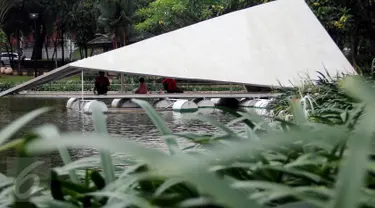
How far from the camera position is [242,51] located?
46.4ft

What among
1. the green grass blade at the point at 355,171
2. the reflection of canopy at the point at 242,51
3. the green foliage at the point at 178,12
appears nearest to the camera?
the green grass blade at the point at 355,171

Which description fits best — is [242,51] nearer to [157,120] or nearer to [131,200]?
[157,120]

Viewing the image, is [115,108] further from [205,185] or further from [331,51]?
[205,185]

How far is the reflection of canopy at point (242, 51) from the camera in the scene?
13734 mm

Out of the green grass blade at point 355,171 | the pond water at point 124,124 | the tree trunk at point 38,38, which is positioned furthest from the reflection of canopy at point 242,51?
the tree trunk at point 38,38

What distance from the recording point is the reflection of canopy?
1373 cm

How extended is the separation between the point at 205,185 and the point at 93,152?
687 centimetres

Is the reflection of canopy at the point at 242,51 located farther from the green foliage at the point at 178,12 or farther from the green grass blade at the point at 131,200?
the green foliage at the point at 178,12

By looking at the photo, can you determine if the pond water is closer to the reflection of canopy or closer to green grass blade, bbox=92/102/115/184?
the reflection of canopy

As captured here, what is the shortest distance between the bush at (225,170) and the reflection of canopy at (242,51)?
11873mm

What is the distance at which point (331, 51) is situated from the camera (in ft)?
45.8

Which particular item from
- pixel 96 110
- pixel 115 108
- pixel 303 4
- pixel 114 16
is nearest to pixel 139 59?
pixel 115 108

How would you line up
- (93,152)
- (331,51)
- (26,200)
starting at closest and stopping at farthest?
(26,200) → (93,152) → (331,51)

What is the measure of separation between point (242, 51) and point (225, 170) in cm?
1283
